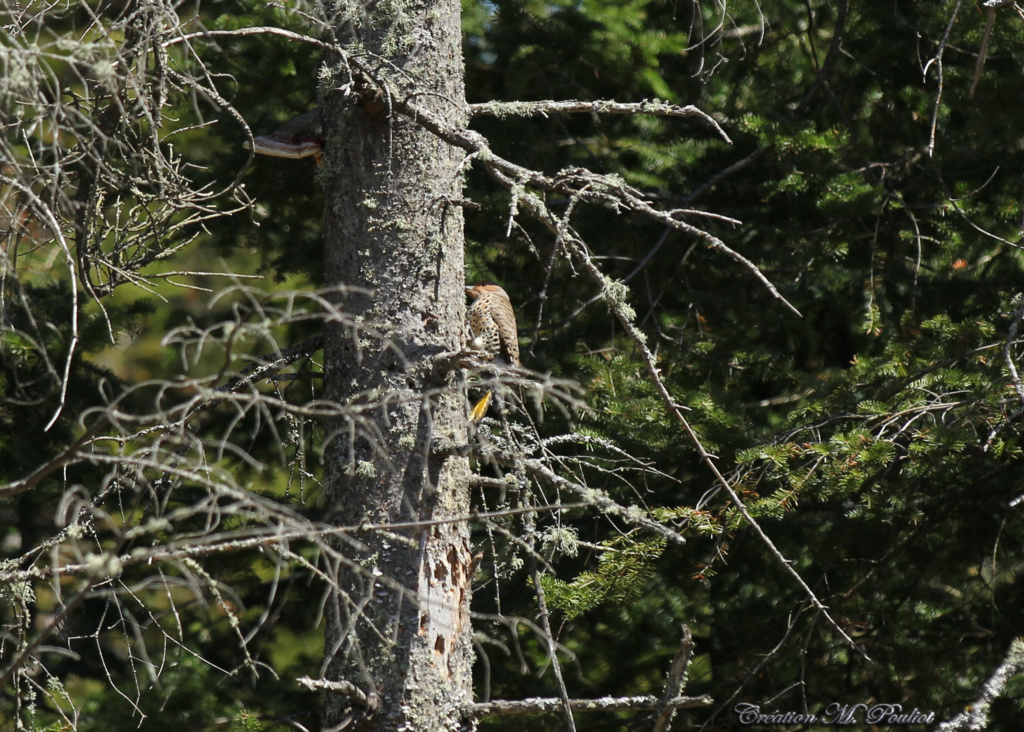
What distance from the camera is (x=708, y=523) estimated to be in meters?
3.54

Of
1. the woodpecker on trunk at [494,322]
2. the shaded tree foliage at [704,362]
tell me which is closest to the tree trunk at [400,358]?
the shaded tree foliage at [704,362]

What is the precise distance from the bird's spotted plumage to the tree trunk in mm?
1270

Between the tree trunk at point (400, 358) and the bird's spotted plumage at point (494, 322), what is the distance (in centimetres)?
127

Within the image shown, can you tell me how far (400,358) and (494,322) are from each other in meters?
1.51

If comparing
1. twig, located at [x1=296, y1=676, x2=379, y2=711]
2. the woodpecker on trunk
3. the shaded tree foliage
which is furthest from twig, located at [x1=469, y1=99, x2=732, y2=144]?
twig, located at [x1=296, y1=676, x2=379, y2=711]

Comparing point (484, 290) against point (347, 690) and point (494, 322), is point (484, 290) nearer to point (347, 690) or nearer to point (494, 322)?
point (494, 322)

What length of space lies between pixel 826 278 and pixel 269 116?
2889 millimetres

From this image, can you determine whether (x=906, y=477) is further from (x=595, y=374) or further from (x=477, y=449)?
(x=477, y=449)

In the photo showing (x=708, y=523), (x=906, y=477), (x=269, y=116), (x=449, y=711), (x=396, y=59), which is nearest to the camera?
(x=449, y=711)

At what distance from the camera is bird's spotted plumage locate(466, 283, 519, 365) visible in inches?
170

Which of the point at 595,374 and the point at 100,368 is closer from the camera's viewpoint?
the point at 595,374

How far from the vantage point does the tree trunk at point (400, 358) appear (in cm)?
273

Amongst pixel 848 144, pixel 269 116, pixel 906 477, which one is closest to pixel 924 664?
pixel 906 477

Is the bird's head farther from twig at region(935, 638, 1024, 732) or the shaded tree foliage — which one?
twig at region(935, 638, 1024, 732)
